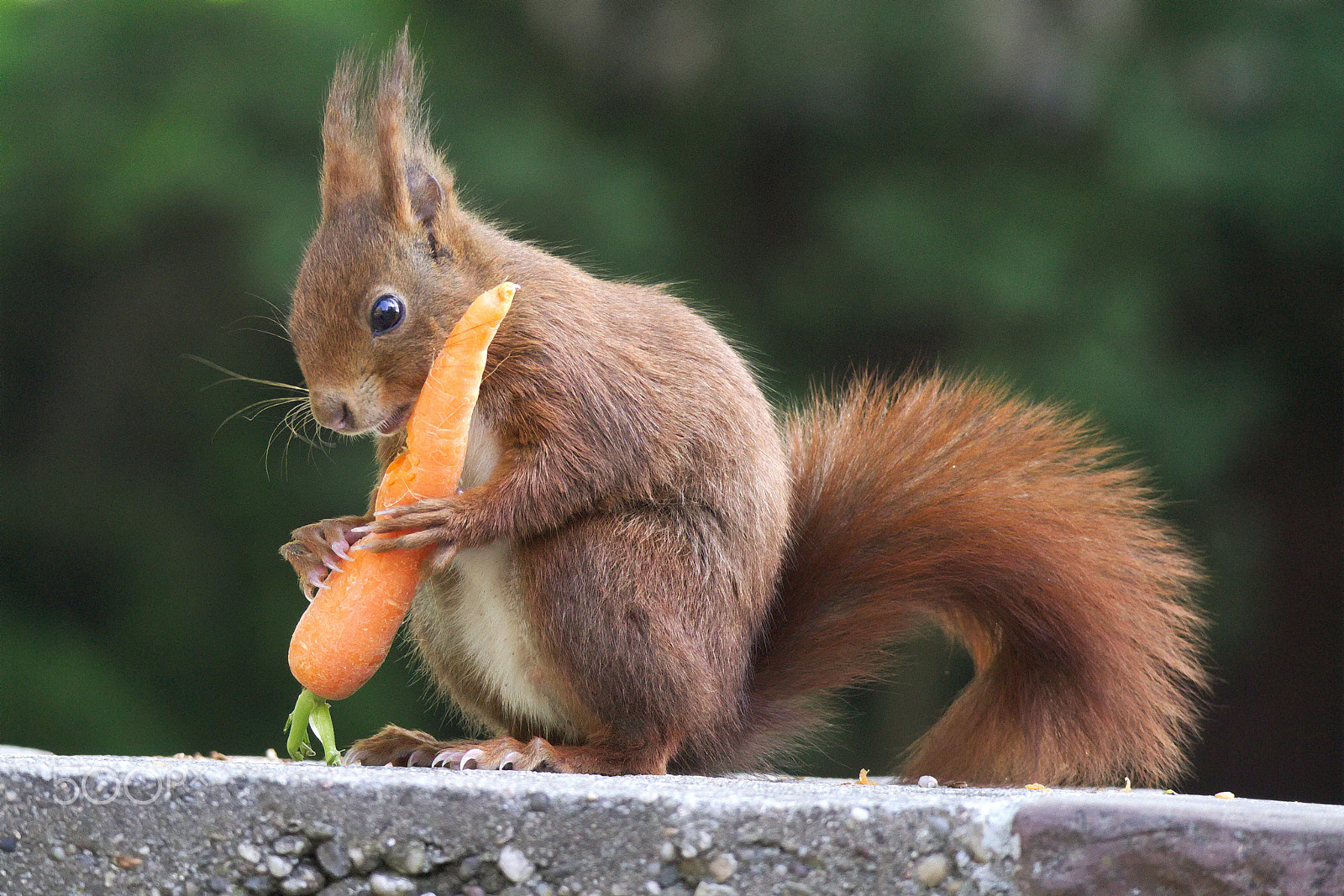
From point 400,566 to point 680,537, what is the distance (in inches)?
11.6

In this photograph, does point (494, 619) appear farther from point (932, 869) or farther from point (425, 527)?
point (932, 869)

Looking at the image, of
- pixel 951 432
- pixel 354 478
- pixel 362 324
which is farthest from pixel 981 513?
pixel 354 478

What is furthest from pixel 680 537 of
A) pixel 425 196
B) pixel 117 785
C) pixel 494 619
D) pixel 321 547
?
pixel 117 785

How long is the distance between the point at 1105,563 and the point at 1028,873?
0.64 metres

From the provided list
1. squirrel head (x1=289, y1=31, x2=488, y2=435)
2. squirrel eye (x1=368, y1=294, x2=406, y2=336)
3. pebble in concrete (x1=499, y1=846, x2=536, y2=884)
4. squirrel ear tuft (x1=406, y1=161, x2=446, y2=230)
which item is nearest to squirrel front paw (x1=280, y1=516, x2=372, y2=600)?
squirrel head (x1=289, y1=31, x2=488, y2=435)

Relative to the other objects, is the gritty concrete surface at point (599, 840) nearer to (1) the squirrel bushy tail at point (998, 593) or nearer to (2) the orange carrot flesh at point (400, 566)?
(2) the orange carrot flesh at point (400, 566)

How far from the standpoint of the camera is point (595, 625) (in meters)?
1.41

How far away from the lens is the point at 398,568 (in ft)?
4.82

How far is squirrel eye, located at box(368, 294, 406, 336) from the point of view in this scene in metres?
1.53

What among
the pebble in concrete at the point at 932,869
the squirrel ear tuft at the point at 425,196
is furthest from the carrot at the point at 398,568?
the pebble in concrete at the point at 932,869

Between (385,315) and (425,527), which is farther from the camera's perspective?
(385,315)

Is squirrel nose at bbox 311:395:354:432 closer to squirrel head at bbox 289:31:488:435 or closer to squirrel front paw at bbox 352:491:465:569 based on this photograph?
squirrel head at bbox 289:31:488:435

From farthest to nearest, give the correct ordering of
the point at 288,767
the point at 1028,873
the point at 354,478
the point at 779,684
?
the point at 354,478
the point at 779,684
the point at 288,767
the point at 1028,873

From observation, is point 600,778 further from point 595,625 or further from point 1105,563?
Answer: point 1105,563
